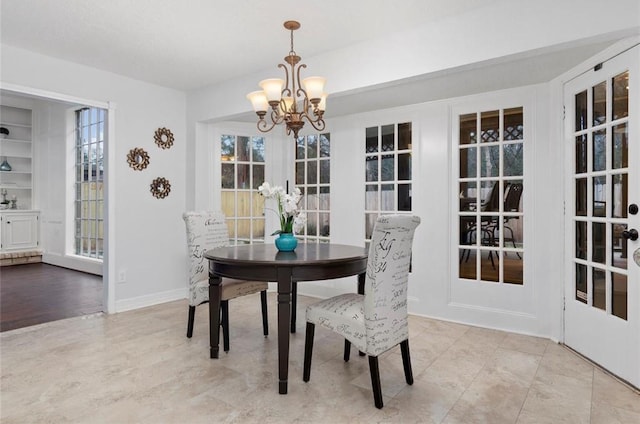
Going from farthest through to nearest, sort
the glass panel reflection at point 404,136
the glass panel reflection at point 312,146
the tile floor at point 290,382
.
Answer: the glass panel reflection at point 312,146 < the glass panel reflection at point 404,136 < the tile floor at point 290,382

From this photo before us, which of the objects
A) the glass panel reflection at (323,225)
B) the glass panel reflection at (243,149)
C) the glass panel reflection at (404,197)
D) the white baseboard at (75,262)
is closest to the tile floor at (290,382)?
the glass panel reflection at (404,197)

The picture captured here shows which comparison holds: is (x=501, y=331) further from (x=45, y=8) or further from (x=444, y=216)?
(x=45, y=8)

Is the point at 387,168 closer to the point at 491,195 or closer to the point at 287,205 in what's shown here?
the point at 491,195

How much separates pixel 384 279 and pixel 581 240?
71.7 inches

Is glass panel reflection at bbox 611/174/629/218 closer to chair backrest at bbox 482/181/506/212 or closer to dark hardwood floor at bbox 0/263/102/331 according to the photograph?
chair backrest at bbox 482/181/506/212

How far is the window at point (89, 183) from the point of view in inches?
244

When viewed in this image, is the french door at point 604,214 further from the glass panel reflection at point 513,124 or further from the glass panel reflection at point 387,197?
the glass panel reflection at point 387,197

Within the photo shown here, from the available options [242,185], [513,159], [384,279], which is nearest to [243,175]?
[242,185]

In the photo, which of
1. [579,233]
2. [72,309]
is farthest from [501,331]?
[72,309]

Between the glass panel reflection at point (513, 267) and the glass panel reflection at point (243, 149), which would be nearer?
the glass panel reflection at point (513, 267)

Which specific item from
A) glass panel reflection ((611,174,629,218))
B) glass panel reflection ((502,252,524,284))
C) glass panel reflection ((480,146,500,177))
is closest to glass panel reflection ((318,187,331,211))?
Result: glass panel reflection ((480,146,500,177))

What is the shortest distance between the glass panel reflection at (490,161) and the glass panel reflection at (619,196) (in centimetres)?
103

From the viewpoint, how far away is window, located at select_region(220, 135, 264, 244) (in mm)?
4742

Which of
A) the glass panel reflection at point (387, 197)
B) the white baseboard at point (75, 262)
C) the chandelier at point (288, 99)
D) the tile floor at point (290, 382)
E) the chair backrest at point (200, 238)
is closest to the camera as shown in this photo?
the tile floor at point (290, 382)
